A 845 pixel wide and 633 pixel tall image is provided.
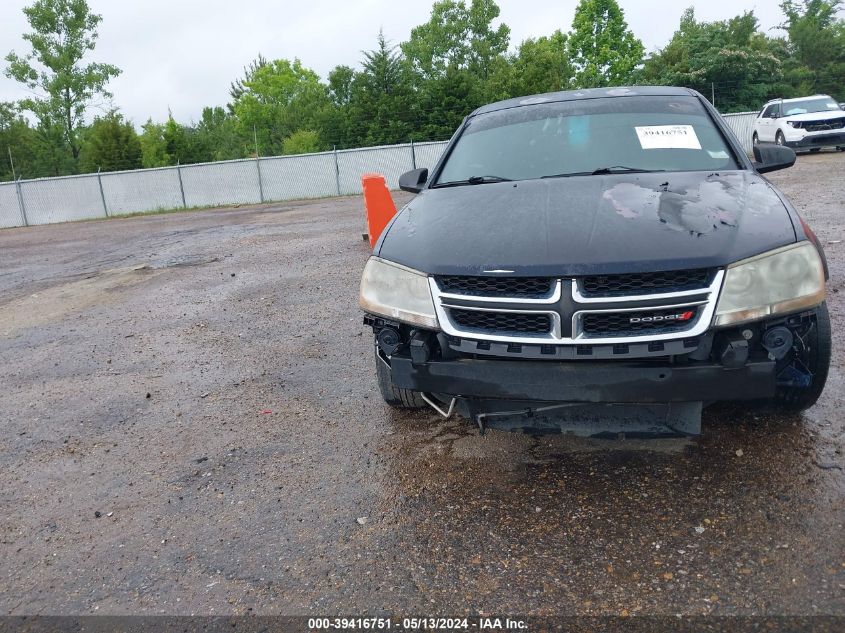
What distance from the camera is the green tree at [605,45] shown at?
51.8m

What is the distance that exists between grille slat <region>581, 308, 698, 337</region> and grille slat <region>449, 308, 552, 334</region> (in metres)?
0.17

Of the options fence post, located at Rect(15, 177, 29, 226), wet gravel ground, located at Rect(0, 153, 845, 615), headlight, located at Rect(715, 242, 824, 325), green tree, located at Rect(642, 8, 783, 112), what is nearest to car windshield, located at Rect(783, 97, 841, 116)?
wet gravel ground, located at Rect(0, 153, 845, 615)

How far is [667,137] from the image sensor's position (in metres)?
3.88

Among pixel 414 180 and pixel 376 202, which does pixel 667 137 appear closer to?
pixel 414 180

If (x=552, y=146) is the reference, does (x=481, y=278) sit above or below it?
below

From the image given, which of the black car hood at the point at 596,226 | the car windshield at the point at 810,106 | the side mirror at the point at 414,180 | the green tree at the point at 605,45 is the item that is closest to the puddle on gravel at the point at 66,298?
the side mirror at the point at 414,180

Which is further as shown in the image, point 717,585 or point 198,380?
point 198,380

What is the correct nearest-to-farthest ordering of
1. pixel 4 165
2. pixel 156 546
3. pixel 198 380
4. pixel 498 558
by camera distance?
1. pixel 498 558
2. pixel 156 546
3. pixel 198 380
4. pixel 4 165

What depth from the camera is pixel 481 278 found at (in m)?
2.80

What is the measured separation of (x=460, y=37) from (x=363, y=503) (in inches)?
2934

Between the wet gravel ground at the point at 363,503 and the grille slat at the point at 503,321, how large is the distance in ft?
2.38

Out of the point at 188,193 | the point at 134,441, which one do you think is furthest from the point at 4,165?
the point at 134,441

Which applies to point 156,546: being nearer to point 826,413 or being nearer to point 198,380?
point 198,380

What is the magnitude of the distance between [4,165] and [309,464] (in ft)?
189
